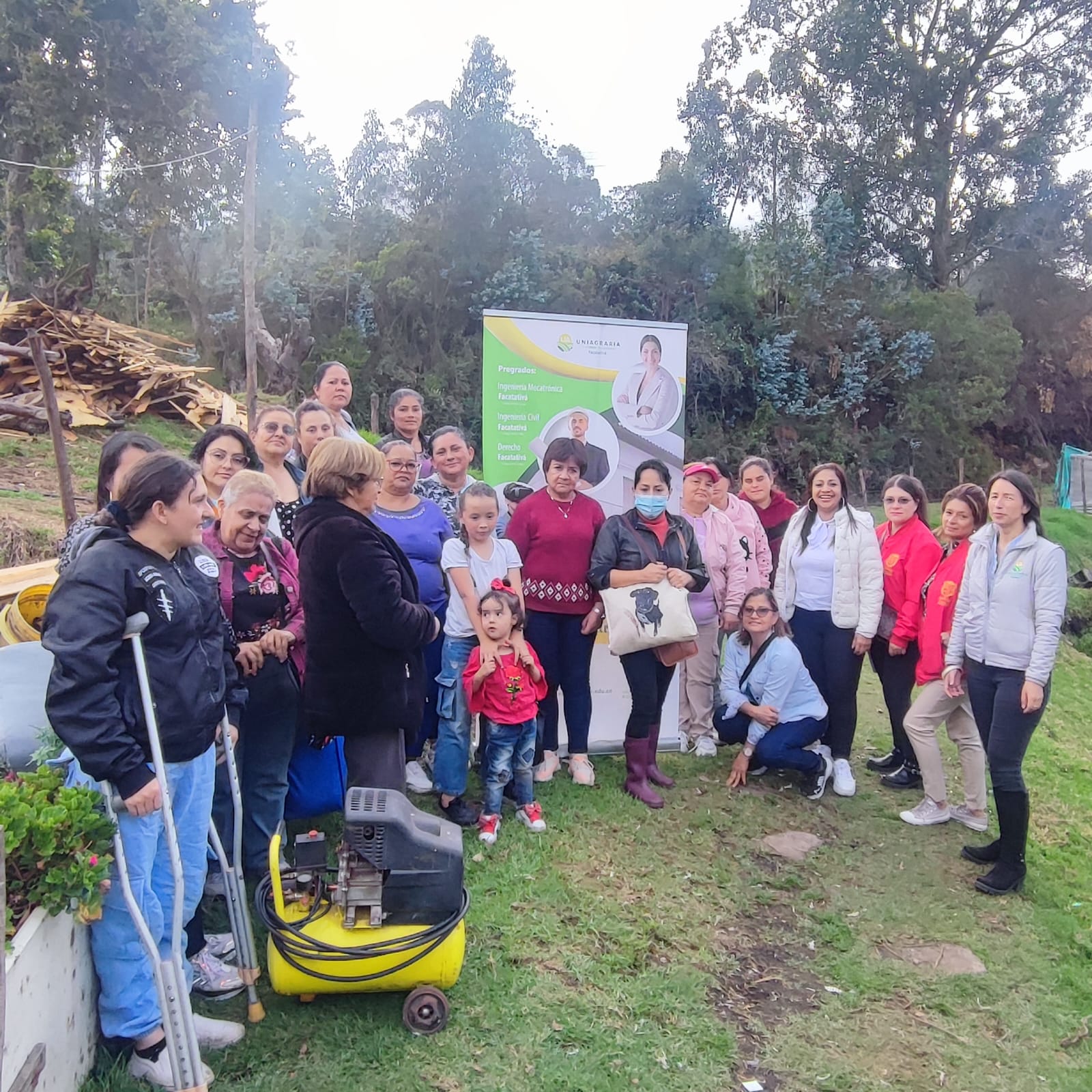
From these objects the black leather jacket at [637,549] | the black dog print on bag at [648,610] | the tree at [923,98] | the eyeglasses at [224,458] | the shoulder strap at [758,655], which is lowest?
the shoulder strap at [758,655]

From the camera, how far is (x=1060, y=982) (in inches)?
133

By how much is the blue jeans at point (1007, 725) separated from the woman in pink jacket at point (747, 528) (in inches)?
63.7

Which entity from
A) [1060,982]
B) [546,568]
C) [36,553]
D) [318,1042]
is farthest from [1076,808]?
[36,553]

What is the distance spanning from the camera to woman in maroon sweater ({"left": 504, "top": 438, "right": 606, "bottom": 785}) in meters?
4.46

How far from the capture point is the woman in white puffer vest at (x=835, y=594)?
15.8 ft

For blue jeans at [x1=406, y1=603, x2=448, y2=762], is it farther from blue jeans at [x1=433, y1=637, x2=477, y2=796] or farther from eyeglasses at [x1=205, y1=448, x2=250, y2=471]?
eyeglasses at [x1=205, y1=448, x2=250, y2=471]

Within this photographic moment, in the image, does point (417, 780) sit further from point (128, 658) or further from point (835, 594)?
point (835, 594)

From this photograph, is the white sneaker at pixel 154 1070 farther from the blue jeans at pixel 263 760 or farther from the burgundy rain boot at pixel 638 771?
the burgundy rain boot at pixel 638 771

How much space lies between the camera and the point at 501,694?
400 cm

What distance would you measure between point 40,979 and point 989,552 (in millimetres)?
3980

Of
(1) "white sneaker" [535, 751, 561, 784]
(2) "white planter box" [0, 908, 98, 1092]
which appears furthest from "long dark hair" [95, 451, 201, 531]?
(1) "white sneaker" [535, 751, 561, 784]

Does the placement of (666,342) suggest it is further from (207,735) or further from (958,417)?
(958,417)

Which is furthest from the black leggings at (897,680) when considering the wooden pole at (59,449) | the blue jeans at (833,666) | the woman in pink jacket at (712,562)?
the wooden pole at (59,449)

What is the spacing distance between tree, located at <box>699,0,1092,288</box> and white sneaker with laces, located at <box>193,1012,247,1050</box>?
24.3 metres
